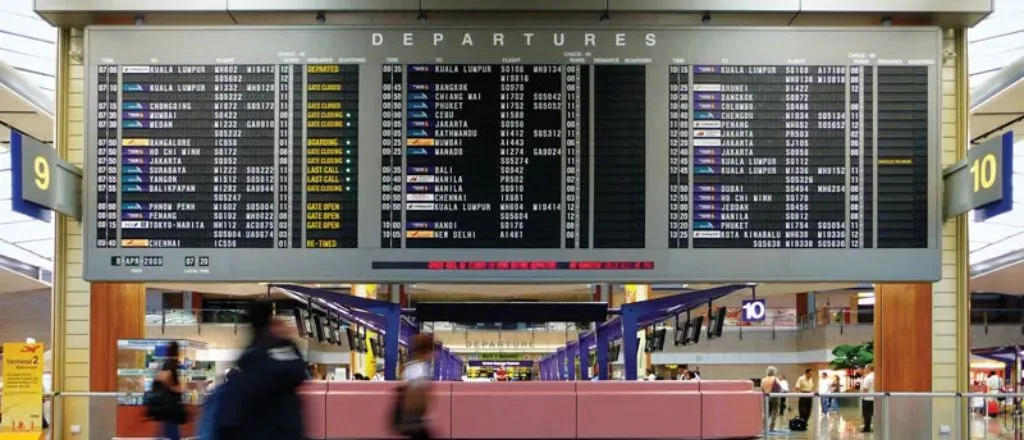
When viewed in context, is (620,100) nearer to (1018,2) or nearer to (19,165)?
(19,165)

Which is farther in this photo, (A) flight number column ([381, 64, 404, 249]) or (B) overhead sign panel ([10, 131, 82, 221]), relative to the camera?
(A) flight number column ([381, 64, 404, 249])

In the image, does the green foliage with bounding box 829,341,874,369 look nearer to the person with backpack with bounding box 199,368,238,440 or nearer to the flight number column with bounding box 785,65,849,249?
the flight number column with bounding box 785,65,849,249

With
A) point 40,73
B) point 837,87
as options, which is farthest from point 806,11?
point 40,73

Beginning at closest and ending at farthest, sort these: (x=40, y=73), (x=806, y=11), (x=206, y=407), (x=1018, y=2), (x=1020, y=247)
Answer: (x=206, y=407) → (x=806, y=11) → (x=1018, y=2) → (x=40, y=73) → (x=1020, y=247)

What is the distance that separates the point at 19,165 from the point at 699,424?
7395 millimetres

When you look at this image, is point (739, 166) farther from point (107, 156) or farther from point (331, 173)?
point (107, 156)

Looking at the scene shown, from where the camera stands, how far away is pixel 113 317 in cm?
1169

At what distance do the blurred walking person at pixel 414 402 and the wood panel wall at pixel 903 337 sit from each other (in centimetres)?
551

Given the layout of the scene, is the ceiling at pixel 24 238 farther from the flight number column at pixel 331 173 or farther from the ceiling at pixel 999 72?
the ceiling at pixel 999 72

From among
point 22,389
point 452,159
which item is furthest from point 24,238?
point 452,159

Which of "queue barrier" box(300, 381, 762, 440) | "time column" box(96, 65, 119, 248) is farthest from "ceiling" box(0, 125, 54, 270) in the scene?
"time column" box(96, 65, 119, 248)

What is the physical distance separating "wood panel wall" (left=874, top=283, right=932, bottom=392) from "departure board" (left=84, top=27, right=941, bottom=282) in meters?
1.93

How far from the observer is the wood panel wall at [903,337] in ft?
35.8

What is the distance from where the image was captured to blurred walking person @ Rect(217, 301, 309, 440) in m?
5.27
